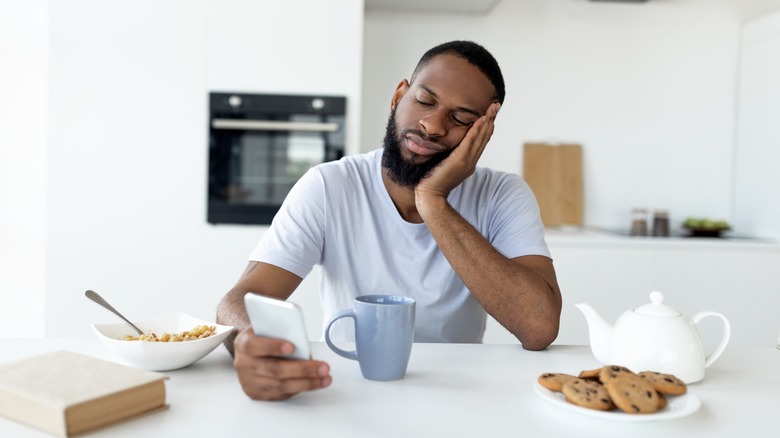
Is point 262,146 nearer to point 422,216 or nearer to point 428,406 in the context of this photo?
point 422,216

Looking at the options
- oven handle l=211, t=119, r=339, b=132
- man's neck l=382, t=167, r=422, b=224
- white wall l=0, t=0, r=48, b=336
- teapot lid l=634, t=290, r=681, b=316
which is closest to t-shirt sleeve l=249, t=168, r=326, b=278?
man's neck l=382, t=167, r=422, b=224

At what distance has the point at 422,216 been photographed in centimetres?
153

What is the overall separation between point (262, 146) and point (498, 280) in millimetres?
1739

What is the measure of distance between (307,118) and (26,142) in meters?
1.46

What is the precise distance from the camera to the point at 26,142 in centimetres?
338

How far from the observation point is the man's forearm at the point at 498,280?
4.63 ft

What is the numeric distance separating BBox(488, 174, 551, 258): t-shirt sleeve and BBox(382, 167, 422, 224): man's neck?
0.19 m

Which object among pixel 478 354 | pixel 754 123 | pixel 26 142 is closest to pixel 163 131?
pixel 26 142

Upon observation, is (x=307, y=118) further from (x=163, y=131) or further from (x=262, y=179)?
(x=163, y=131)

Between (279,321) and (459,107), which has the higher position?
(459,107)

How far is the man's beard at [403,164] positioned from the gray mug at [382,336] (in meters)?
0.59

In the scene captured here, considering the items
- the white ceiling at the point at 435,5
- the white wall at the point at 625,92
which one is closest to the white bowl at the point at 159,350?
the white ceiling at the point at 435,5

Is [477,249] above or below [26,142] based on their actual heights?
below

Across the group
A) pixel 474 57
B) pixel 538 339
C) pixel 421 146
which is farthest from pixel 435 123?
pixel 538 339
